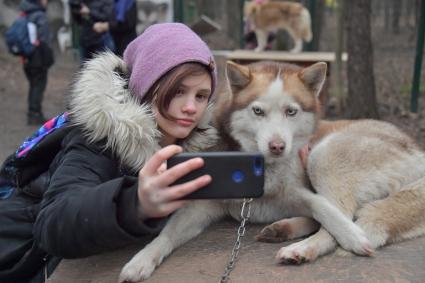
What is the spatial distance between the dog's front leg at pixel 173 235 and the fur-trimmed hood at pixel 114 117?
0.35m

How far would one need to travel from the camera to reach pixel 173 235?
7.35 feet

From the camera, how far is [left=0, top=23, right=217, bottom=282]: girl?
1650 millimetres

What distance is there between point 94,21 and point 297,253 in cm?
607

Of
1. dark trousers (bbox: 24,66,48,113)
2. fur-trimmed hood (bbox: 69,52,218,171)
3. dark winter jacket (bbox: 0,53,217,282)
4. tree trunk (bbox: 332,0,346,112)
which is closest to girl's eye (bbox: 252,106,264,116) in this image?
dark winter jacket (bbox: 0,53,217,282)

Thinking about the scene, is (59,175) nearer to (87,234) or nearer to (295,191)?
(87,234)

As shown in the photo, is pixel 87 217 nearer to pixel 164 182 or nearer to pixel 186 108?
pixel 164 182

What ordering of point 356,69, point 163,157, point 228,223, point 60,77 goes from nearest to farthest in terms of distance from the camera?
point 163,157, point 228,223, point 356,69, point 60,77

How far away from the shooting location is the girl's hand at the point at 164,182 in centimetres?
152

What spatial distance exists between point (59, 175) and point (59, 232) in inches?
9.6

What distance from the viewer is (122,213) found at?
1.66m

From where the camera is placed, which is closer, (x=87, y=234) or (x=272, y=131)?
(x=87, y=234)

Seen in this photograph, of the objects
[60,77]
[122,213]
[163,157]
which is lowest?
[60,77]

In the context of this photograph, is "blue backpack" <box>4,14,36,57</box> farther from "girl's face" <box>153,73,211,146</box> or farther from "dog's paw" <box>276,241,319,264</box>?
"dog's paw" <box>276,241,319,264</box>

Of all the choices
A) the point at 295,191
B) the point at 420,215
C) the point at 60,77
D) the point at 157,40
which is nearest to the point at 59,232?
the point at 157,40
